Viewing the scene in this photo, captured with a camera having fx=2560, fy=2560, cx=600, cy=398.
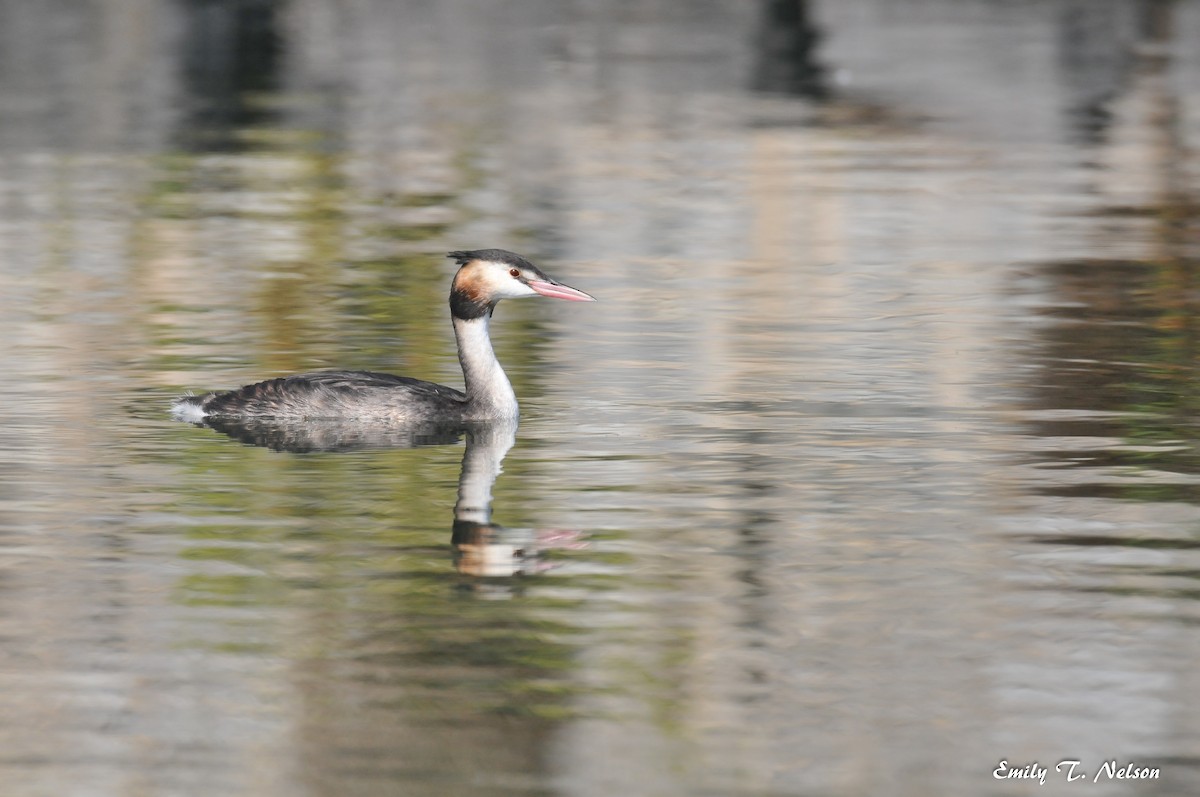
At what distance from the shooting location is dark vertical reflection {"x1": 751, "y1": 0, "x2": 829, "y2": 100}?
122 feet

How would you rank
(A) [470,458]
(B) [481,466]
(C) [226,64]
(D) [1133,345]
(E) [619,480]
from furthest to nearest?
(C) [226,64], (D) [1133,345], (A) [470,458], (B) [481,466], (E) [619,480]

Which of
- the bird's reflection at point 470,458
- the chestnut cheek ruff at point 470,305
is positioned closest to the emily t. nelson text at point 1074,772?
the bird's reflection at point 470,458

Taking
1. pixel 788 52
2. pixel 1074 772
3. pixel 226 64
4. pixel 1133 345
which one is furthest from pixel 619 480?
pixel 788 52

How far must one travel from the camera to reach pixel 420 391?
13.7 meters

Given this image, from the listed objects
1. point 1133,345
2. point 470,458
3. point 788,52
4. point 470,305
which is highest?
point 470,305

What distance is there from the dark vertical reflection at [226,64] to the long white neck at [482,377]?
16785mm

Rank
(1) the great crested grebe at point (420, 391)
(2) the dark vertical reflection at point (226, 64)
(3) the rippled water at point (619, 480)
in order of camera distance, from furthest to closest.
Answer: (2) the dark vertical reflection at point (226, 64)
(1) the great crested grebe at point (420, 391)
(3) the rippled water at point (619, 480)

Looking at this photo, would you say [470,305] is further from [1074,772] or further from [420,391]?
[1074,772]

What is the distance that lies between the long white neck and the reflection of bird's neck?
1.6 inches

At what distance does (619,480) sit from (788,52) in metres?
31.4

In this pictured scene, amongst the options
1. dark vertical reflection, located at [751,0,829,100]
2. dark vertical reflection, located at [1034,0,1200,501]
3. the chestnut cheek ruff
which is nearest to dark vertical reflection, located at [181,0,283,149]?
dark vertical reflection, located at [751,0,829,100]

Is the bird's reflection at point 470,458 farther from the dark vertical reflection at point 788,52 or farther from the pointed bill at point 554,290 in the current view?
the dark vertical reflection at point 788,52

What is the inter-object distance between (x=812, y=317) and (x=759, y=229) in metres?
5.32

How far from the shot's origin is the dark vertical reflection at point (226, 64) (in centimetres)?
3303
